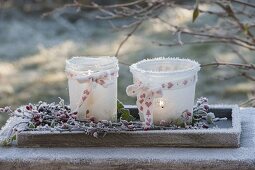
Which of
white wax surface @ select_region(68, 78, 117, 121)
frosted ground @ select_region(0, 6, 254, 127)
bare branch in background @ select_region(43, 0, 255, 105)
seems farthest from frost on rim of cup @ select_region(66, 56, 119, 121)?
frosted ground @ select_region(0, 6, 254, 127)

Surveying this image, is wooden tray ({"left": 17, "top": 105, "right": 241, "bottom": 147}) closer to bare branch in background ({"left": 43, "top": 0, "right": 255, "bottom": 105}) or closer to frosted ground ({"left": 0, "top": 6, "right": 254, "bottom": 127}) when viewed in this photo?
bare branch in background ({"left": 43, "top": 0, "right": 255, "bottom": 105})

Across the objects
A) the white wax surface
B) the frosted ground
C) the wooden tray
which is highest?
the white wax surface

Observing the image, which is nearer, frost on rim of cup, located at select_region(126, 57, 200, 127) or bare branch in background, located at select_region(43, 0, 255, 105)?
frost on rim of cup, located at select_region(126, 57, 200, 127)

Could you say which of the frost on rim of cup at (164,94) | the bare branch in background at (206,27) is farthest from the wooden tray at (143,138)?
the bare branch in background at (206,27)

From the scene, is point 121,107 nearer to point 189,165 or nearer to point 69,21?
point 189,165

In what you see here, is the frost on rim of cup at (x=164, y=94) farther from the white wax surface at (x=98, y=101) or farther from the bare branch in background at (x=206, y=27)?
the bare branch in background at (x=206, y=27)

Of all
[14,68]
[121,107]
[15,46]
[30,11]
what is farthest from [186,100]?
[30,11]
